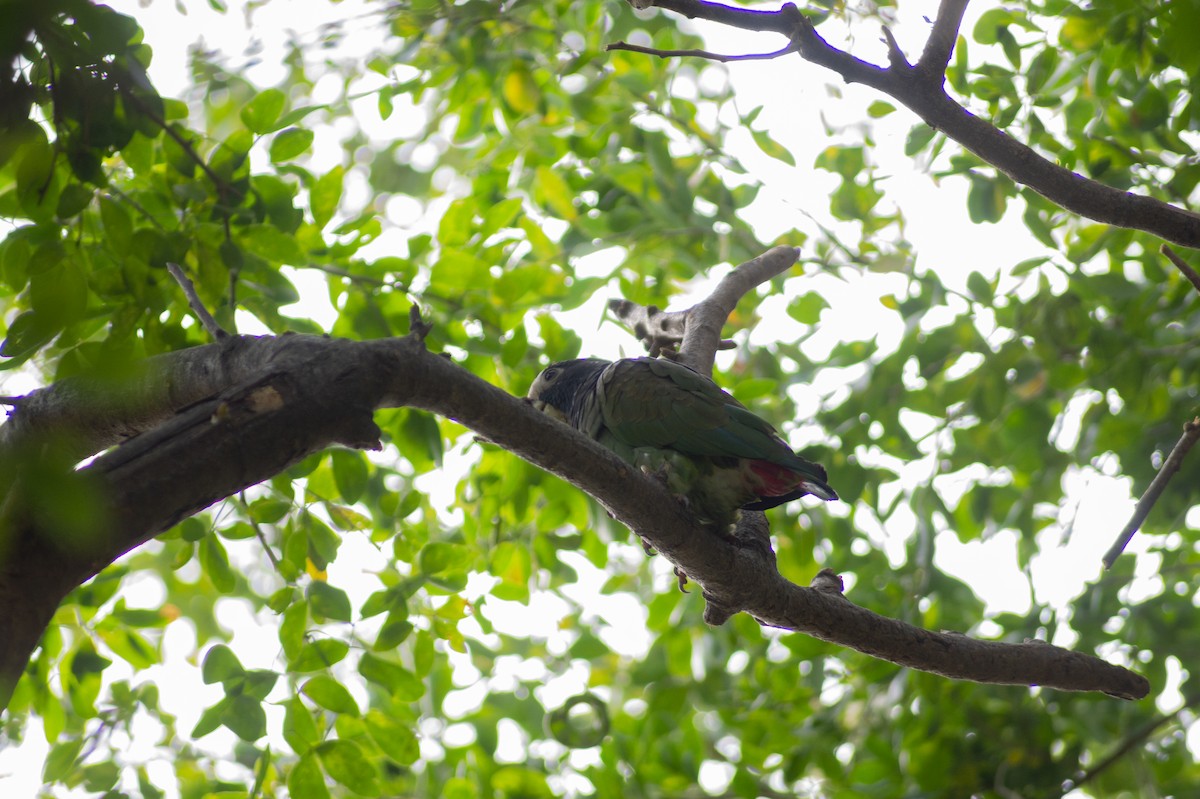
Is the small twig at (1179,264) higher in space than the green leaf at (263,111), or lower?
lower

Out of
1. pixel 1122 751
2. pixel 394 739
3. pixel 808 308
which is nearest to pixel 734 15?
pixel 394 739

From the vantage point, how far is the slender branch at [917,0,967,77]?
7.78 ft

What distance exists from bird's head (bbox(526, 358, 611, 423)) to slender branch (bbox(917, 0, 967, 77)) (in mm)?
1728

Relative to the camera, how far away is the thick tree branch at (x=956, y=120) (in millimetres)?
2299

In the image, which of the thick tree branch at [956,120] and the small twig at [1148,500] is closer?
the thick tree branch at [956,120]

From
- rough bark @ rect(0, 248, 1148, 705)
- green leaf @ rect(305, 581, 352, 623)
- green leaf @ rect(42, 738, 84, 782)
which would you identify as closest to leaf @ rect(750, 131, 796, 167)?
rough bark @ rect(0, 248, 1148, 705)

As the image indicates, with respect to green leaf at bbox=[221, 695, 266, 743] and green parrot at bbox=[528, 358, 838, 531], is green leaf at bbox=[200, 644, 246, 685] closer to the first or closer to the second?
green leaf at bbox=[221, 695, 266, 743]

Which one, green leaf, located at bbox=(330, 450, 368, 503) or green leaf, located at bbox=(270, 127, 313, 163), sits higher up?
green leaf, located at bbox=(270, 127, 313, 163)

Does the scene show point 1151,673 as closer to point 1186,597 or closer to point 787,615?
point 1186,597

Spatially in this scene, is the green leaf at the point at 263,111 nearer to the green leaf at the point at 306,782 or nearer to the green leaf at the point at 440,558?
the green leaf at the point at 440,558

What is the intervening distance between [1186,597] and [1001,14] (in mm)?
3314

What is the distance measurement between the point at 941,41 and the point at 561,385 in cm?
197

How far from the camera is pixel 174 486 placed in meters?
→ 1.59

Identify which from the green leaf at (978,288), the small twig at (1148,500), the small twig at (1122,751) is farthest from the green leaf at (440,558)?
the small twig at (1122,751)
